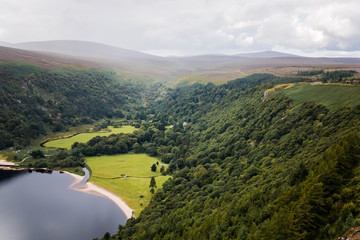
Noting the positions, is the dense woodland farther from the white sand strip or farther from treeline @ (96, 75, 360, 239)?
the white sand strip

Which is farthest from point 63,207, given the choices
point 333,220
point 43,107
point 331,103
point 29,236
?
point 43,107

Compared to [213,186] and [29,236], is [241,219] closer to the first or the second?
[213,186]

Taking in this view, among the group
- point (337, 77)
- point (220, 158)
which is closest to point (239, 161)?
point (220, 158)

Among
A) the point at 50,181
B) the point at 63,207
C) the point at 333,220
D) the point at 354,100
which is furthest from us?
the point at 50,181

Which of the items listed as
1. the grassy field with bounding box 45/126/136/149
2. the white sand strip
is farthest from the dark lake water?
the grassy field with bounding box 45/126/136/149

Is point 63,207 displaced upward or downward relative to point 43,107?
downward

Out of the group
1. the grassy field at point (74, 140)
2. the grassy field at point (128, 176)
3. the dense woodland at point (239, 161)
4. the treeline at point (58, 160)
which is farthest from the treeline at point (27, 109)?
the grassy field at point (128, 176)
